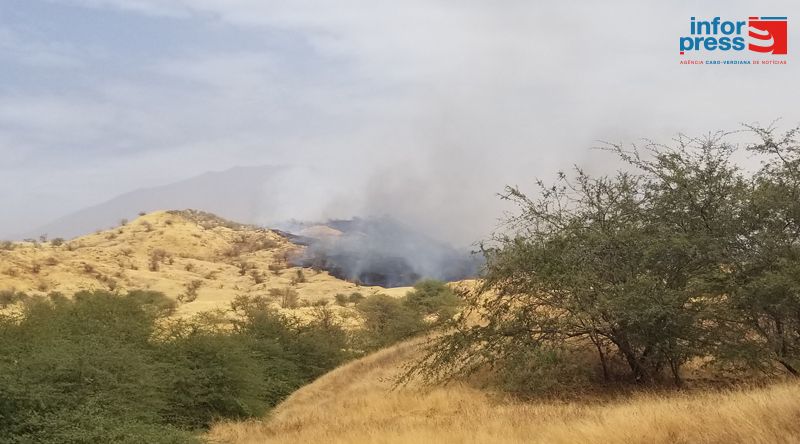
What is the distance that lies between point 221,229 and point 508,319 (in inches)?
3934

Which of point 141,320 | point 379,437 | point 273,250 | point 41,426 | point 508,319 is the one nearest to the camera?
point 379,437

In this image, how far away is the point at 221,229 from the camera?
363 ft

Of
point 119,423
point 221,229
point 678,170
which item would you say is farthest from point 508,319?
point 221,229

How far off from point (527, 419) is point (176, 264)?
242ft

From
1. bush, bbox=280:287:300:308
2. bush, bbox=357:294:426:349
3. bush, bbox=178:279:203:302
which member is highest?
bush, bbox=178:279:203:302

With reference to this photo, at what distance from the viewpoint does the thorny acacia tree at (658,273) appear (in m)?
14.0

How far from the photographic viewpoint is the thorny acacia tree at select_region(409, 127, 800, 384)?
13984mm

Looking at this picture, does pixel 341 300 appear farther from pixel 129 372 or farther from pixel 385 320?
pixel 129 372

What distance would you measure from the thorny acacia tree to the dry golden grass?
1575mm

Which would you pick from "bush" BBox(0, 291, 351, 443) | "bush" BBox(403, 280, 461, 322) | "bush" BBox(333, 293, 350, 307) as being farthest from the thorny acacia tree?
"bush" BBox(333, 293, 350, 307)

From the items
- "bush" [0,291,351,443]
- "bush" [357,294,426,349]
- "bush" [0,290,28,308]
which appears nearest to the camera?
"bush" [0,291,351,443]

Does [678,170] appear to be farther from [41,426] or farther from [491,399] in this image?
[41,426]

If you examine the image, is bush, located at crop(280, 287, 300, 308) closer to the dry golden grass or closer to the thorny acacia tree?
the dry golden grass

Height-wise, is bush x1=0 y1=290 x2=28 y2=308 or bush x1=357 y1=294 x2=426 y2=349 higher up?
bush x1=0 y1=290 x2=28 y2=308
